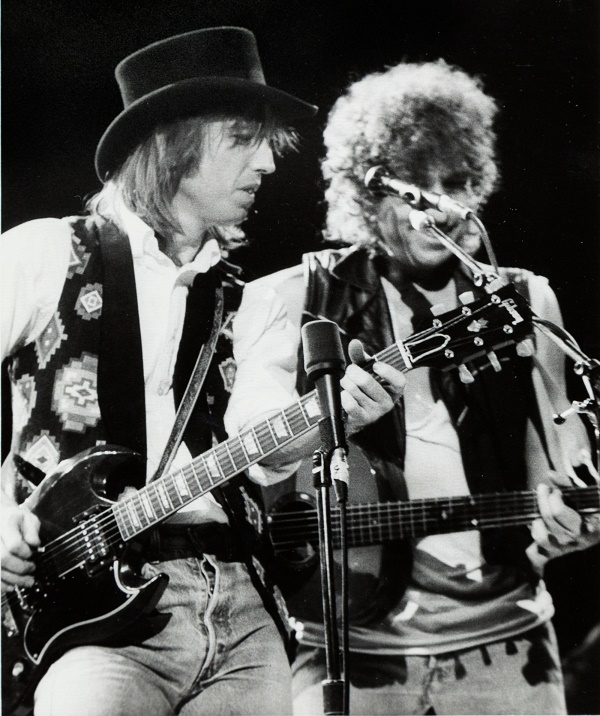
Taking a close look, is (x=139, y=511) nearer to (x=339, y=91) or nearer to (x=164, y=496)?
(x=164, y=496)

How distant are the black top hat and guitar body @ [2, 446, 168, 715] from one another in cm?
81

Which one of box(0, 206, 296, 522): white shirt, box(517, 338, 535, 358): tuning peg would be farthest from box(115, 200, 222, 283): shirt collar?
box(517, 338, 535, 358): tuning peg

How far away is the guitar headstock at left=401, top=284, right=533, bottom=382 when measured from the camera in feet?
6.01

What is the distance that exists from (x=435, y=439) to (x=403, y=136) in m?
0.76

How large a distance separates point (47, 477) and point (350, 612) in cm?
77

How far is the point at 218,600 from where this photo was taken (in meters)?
1.88

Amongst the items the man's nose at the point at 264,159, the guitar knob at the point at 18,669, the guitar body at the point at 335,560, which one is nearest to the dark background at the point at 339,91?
the man's nose at the point at 264,159

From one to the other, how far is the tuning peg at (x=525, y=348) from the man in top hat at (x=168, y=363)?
0.29 meters

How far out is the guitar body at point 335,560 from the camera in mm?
1836

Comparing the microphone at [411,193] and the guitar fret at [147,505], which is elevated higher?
the microphone at [411,193]

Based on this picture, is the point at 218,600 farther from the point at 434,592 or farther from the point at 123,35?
the point at 123,35

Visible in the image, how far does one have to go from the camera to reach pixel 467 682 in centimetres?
176

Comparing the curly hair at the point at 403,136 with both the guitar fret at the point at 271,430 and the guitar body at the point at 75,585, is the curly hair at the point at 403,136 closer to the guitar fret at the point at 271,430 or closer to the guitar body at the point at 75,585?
the guitar fret at the point at 271,430

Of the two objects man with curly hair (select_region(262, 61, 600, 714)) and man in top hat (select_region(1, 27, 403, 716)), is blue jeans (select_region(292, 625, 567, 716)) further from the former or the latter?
man in top hat (select_region(1, 27, 403, 716))
